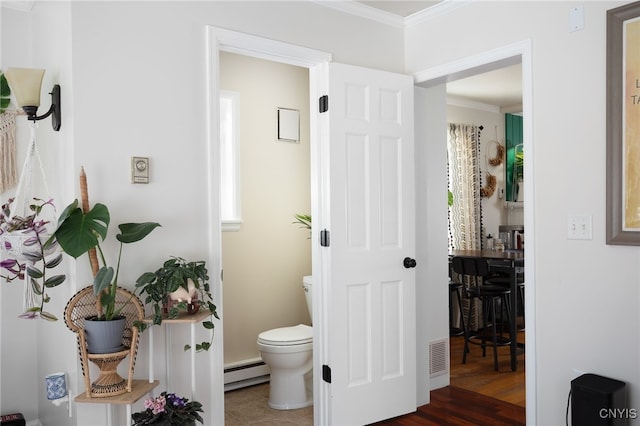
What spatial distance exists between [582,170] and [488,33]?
3.22ft

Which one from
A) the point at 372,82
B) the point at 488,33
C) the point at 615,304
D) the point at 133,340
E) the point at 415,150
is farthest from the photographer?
the point at 415,150

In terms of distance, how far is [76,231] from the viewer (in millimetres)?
2033

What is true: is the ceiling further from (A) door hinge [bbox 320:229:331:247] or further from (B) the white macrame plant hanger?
(B) the white macrame plant hanger

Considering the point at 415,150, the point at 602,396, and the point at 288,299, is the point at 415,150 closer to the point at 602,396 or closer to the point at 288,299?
the point at 288,299

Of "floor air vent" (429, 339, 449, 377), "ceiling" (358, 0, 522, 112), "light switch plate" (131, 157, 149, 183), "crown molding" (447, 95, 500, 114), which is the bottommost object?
"floor air vent" (429, 339, 449, 377)

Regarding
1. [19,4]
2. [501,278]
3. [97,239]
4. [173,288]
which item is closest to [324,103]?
[173,288]

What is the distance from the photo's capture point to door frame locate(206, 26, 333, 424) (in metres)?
2.69

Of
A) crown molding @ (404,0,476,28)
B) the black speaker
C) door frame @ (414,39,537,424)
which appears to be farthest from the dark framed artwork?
crown molding @ (404,0,476,28)

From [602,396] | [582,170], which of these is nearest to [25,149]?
[582,170]

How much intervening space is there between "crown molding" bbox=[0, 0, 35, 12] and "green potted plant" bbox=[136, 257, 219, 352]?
1684 millimetres

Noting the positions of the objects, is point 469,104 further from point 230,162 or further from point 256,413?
point 256,413

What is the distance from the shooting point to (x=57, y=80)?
2559mm

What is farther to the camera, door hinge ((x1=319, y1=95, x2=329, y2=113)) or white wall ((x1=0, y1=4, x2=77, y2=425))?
door hinge ((x1=319, y1=95, x2=329, y2=113))

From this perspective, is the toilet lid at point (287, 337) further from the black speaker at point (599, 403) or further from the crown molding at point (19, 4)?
the crown molding at point (19, 4)
